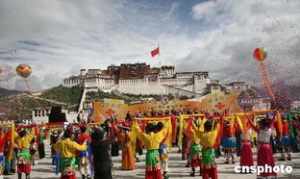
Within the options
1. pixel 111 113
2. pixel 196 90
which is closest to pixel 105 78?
pixel 196 90

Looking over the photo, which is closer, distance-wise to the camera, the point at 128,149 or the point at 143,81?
the point at 128,149

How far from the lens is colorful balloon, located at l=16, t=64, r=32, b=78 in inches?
1192

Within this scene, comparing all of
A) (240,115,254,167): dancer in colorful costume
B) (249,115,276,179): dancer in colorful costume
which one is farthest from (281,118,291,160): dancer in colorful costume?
(249,115,276,179): dancer in colorful costume

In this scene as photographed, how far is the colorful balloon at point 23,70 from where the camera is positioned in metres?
30.3

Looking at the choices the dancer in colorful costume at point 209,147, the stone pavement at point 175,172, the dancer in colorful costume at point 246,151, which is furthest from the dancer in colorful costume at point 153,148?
the dancer in colorful costume at point 246,151

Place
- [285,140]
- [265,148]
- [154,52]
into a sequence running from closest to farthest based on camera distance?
[265,148] → [285,140] → [154,52]

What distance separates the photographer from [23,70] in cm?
3028

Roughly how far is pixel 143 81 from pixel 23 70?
411 feet

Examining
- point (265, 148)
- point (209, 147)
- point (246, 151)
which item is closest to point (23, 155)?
point (209, 147)

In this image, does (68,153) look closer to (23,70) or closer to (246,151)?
(246,151)

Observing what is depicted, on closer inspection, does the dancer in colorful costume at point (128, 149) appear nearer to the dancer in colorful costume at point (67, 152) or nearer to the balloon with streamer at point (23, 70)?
the dancer in colorful costume at point (67, 152)

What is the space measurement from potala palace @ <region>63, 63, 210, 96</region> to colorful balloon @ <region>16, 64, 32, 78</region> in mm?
117669

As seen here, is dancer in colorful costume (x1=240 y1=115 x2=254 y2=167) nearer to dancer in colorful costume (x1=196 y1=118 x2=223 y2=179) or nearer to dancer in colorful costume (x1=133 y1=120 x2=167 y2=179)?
dancer in colorful costume (x1=196 y1=118 x2=223 y2=179)

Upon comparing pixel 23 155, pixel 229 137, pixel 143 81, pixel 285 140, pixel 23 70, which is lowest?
pixel 23 155
